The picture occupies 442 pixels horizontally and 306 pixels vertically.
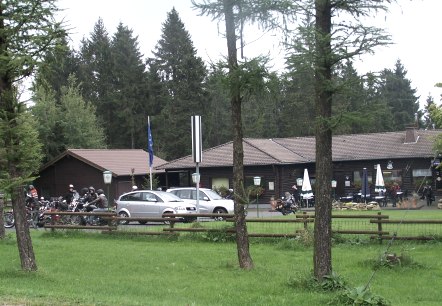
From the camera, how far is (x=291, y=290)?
10.1 metres

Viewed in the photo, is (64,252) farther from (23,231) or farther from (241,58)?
(241,58)

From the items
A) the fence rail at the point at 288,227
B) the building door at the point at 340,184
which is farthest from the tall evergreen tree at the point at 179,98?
the fence rail at the point at 288,227

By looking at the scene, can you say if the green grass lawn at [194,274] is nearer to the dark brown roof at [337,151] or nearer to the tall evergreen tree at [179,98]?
the dark brown roof at [337,151]

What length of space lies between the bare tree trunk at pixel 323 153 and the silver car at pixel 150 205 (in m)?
15.5

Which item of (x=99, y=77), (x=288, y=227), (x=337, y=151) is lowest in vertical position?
(x=288, y=227)

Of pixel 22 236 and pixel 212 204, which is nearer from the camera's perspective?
pixel 22 236

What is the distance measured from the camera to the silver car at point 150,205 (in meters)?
25.6

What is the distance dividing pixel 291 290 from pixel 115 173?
32497mm

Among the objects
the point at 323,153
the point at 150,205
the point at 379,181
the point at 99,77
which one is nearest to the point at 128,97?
the point at 99,77

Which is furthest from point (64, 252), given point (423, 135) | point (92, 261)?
point (423, 135)

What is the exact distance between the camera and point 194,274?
12.2m

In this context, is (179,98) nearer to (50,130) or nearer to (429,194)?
(50,130)

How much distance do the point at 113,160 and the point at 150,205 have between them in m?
18.9

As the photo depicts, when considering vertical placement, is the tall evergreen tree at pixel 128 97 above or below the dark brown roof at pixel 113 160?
above
